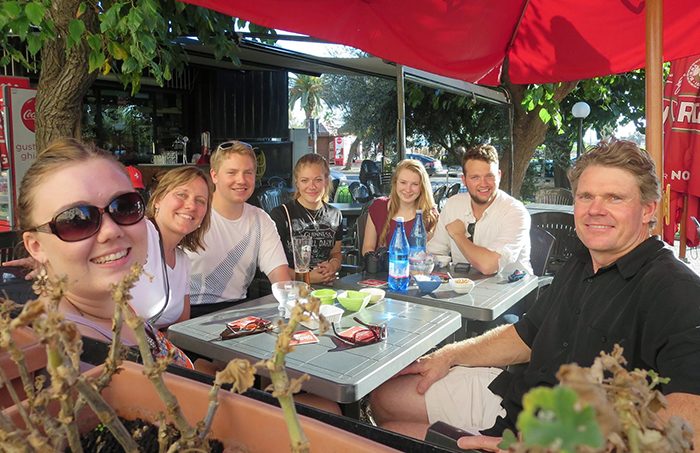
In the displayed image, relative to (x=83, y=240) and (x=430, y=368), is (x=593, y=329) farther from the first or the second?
(x=83, y=240)

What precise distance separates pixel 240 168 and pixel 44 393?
2.90 m

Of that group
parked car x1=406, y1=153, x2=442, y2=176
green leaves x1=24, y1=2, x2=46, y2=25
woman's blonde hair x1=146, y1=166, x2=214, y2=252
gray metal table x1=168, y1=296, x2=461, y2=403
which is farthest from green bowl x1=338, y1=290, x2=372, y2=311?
parked car x1=406, y1=153, x2=442, y2=176

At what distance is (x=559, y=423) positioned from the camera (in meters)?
0.29

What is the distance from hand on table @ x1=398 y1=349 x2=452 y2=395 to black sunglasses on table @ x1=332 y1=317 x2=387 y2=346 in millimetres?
255

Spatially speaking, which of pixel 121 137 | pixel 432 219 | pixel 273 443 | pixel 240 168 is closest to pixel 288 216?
pixel 240 168

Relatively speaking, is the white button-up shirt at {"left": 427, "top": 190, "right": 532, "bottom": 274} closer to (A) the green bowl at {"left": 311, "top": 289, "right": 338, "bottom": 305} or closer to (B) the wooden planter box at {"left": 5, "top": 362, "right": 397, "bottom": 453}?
(A) the green bowl at {"left": 311, "top": 289, "right": 338, "bottom": 305}

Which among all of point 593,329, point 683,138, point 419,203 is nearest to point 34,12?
point 419,203

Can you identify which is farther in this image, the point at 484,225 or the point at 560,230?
the point at 560,230

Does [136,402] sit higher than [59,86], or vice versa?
[59,86]

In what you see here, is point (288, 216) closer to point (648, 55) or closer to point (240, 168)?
point (240, 168)

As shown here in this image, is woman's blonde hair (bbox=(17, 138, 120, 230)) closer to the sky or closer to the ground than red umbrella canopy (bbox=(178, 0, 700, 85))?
closer to the ground

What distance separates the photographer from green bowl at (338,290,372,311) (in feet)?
8.31

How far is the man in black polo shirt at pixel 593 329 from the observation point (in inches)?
59.4

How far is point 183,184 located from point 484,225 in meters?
2.13
